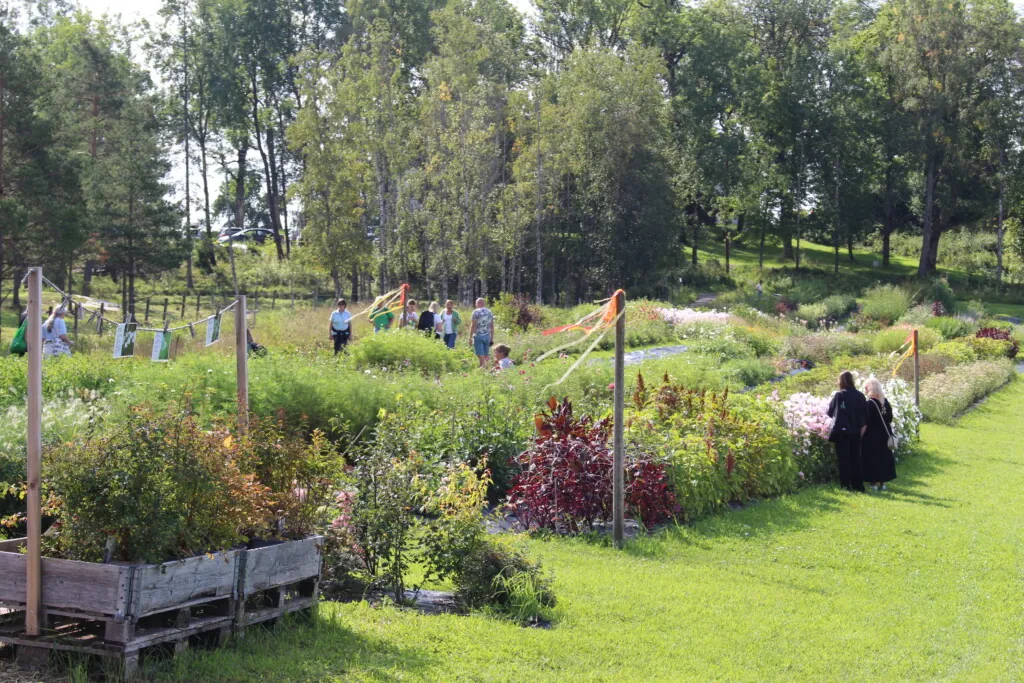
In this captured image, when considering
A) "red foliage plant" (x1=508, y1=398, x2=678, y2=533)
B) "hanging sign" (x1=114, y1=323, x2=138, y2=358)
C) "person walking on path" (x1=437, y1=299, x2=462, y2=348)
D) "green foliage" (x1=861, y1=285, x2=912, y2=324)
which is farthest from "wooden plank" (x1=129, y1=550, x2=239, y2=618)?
"green foliage" (x1=861, y1=285, x2=912, y2=324)

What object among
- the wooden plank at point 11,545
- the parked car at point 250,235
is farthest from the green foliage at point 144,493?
the parked car at point 250,235

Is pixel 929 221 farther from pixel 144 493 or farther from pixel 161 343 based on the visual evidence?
pixel 144 493

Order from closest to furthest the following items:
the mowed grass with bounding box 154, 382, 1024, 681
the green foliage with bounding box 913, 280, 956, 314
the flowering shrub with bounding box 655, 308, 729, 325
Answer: the mowed grass with bounding box 154, 382, 1024, 681 < the flowering shrub with bounding box 655, 308, 729, 325 < the green foliage with bounding box 913, 280, 956, 314

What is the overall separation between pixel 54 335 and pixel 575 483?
30.9ft

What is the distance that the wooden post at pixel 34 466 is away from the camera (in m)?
5.24

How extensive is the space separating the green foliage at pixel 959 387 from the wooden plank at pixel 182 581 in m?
16.8

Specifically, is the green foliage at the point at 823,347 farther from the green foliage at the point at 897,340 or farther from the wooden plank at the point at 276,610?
the wooden plank at the point at 276,610

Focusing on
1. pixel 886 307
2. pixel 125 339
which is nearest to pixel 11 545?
pixel 125 339

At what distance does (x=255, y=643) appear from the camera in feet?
18.5

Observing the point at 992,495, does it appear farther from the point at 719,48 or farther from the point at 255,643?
the point at 719,48

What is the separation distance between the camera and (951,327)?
31.7 metres

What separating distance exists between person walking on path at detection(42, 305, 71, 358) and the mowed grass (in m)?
9.30

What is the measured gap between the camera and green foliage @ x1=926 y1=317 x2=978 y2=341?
31422mm

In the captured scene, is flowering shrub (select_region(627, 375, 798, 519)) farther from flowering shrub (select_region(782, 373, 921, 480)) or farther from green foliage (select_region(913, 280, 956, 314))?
green foliage (select_region(913, 280, 956, 314))
